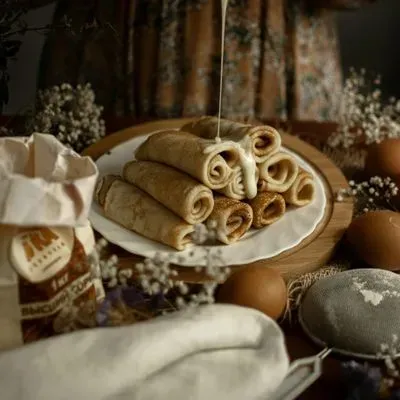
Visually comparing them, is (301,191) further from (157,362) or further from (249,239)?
(157,362)

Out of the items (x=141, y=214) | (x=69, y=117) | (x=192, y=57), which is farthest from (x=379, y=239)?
(x=192, y=57)

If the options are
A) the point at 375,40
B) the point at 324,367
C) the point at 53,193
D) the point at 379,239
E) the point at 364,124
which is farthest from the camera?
the point at 375,40

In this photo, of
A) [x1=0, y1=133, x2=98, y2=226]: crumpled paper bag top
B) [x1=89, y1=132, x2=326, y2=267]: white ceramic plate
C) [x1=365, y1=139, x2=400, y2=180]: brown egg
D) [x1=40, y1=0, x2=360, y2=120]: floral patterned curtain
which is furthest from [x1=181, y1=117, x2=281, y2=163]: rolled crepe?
[x1=40, y1=0, x2=360, y2=120]: floral patterned curtain

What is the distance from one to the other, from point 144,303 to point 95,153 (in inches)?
19.5

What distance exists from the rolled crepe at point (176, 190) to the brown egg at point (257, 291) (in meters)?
0.15

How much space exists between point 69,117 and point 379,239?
575 mm

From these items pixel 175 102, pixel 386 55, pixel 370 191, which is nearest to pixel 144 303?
pixel 370 191

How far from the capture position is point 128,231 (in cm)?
105

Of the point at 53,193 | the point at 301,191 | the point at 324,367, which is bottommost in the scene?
the point at 324,367

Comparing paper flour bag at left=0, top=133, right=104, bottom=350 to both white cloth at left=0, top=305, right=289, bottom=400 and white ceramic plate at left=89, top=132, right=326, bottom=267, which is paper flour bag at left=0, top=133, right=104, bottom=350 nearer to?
white cloth at left=0, top=305, right=289, bottom=400

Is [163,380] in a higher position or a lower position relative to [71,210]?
lower

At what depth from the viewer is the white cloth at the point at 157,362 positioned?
2.24ft

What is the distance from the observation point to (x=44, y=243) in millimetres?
742

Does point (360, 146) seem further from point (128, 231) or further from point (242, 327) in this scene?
point (242, 327)
